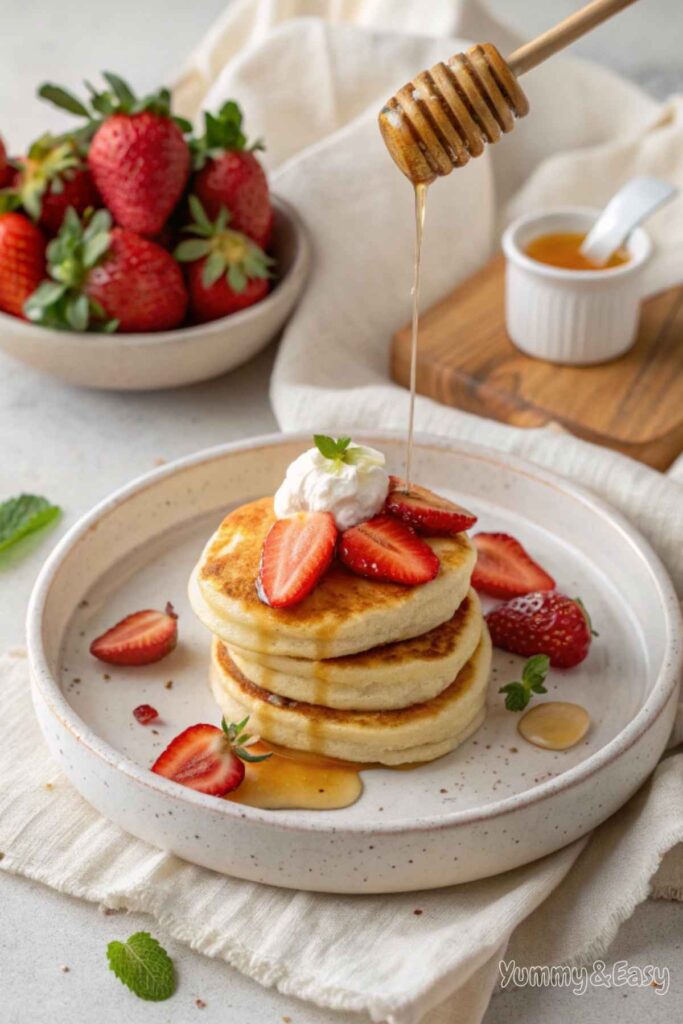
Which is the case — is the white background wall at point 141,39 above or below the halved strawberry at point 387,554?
below

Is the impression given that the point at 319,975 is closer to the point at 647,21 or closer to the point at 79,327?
the point at 79,327

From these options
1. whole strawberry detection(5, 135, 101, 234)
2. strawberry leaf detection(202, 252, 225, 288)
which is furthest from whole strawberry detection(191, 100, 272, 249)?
whole strawberry detection(5, 135, 101, 234)

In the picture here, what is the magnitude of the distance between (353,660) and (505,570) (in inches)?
22.2

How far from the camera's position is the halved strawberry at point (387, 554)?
2350 millimetres

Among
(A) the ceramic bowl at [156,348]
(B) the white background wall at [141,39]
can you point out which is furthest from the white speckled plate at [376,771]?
(B) the white background wall at [141,39]

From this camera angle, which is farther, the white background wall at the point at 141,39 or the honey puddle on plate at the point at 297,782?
the white background wall at the point at 141,39

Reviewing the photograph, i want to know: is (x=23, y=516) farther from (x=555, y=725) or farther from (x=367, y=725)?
(x=555, y=725)

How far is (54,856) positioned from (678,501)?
142 cm

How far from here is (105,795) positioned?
2.29 meters

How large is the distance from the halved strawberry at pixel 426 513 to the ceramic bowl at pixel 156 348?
1.03 m

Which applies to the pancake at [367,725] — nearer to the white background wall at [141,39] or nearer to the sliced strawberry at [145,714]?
the sliced strawberry at [145,714]

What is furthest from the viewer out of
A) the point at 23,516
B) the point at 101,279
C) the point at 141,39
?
the point at 141,39

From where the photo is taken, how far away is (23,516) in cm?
318

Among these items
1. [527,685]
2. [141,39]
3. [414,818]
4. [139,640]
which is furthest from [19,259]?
[141,39]
